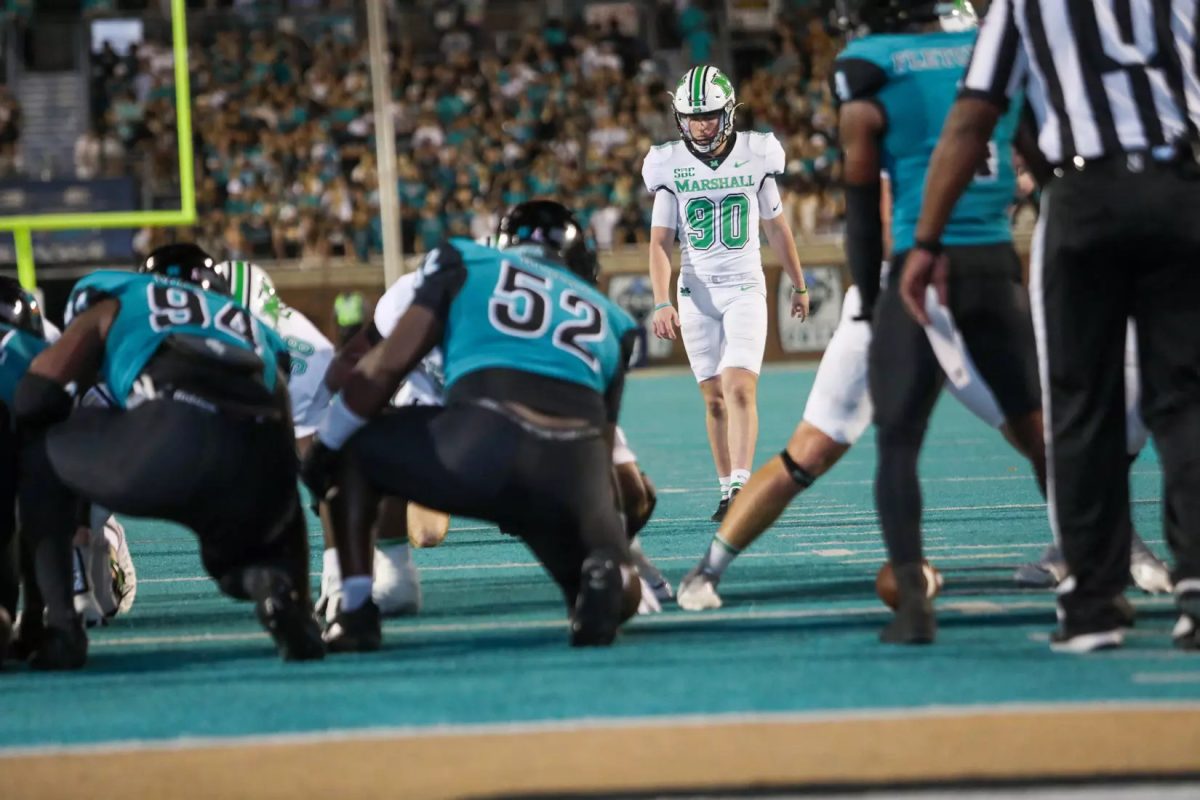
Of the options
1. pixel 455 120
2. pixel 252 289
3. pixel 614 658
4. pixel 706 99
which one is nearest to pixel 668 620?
pixel 614 658

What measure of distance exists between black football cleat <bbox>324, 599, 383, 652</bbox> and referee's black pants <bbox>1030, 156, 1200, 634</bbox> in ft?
6.15

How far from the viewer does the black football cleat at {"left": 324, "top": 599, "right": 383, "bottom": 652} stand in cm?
505

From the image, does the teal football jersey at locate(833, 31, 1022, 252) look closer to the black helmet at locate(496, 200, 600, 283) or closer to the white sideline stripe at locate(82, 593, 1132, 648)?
the black helmet at locate(496, 200, 600, 283)

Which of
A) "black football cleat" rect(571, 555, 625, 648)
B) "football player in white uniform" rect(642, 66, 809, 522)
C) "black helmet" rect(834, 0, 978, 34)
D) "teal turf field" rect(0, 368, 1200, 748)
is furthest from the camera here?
"football player in white uniform" rect(642, 66, 809, 522)

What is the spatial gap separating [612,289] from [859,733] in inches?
817

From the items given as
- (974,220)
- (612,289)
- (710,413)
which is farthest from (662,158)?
(612,289)

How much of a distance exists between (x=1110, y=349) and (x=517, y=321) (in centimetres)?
159

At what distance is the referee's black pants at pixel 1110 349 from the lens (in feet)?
14.2

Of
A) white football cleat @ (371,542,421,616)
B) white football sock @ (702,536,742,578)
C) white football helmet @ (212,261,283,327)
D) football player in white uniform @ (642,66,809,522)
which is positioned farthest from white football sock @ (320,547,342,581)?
football player in white uniform @ (642,66,809,522)

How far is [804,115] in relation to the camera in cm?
2564

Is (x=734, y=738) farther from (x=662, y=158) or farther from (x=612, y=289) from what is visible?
(x=612, y=289)

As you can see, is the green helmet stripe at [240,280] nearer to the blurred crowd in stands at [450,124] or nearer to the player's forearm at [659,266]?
the player's forearm at [659,266]

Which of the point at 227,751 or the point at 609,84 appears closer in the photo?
the point at 227,751

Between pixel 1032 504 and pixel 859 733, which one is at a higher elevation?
pixel 859 733
